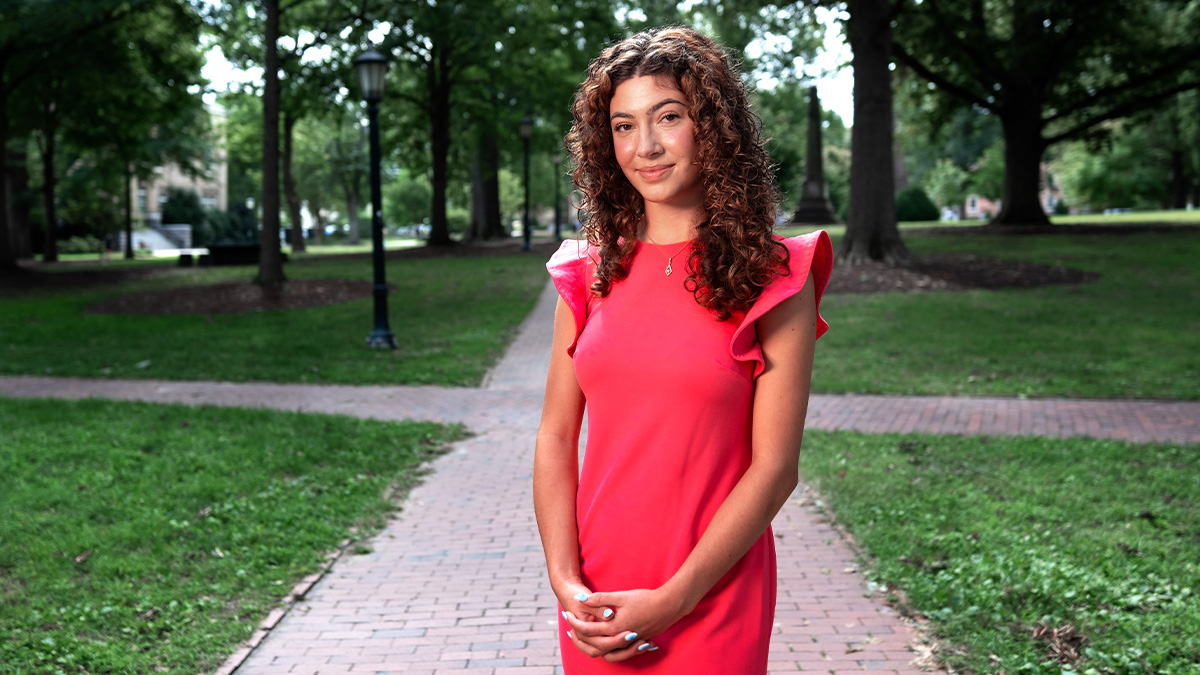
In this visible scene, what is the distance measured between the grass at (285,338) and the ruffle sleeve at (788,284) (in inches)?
359

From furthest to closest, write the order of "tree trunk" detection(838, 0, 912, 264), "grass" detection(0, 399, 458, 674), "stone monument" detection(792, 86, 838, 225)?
"stone monument" detection(792, 86, 838, 225) < "tree trunk" detection(838, 0, 912, 264) < "grass" detection(0, 399, 458, 674)

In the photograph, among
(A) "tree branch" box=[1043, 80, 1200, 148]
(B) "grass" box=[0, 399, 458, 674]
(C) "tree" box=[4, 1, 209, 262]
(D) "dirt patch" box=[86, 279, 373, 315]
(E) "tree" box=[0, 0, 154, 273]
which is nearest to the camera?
(B) "grass" box=[0, 399, 458, 674]

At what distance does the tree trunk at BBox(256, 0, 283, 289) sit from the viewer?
60.0 feet

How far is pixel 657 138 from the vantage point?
1.84 m

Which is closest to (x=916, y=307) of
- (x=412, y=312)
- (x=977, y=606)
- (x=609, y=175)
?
(x=412, y=312)

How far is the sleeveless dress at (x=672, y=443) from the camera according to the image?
1764mm

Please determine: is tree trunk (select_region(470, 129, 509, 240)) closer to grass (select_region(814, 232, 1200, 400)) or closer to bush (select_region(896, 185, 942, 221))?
bush (select_region(896, 185, 942, 221))

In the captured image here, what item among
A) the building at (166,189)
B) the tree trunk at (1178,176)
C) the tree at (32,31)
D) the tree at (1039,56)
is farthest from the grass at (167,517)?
the building at (166,189)

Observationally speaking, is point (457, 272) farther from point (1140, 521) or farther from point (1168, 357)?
point (1140, 521)

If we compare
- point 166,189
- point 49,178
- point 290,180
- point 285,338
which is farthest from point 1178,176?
point 166,189

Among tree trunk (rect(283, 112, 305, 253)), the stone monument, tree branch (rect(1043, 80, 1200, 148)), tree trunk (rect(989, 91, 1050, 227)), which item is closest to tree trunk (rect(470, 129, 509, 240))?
tree trunk (rect(283, 112, 305, 253))

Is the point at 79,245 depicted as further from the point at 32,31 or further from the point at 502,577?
the point at 502,577

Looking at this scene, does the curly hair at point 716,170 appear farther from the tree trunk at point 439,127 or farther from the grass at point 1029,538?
the tree trunk at point 439,127

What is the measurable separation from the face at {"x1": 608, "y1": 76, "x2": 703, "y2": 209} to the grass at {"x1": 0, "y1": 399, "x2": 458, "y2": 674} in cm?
312
